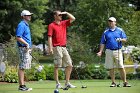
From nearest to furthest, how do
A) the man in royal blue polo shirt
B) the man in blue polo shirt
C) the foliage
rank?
1. the man in royal blue polo shirt
2. the man in blue polo shirt
3. the foliage

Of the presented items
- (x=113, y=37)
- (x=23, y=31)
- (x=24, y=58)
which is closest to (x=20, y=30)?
(x=23, y=31)

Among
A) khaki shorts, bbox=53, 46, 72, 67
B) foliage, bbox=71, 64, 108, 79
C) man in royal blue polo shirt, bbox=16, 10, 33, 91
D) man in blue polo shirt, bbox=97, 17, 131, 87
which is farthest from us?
foliage, bbox=71, 64, 108, 79

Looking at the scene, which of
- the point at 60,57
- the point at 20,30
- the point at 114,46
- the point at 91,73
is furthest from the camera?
the point at 91,73

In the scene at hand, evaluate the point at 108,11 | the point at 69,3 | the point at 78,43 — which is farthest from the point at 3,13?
the point at 78,43

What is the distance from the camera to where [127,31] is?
29.2 metres

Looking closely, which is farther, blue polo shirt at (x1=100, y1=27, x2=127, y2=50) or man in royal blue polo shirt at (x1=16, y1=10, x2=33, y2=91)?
blue polo shirt at (x1=100, y1=27, x2=127, y2=50)

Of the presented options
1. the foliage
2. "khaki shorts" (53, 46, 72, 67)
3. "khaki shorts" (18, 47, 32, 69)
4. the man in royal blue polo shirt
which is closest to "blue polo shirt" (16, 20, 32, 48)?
the man in royal blue polo shirt

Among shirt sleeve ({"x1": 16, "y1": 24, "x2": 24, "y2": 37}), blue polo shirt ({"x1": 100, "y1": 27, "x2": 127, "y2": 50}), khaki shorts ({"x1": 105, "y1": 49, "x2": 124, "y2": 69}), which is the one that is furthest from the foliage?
shirt sleeve ({"x1": 16, "y1": 24, "x2": 24, "y2": 37})

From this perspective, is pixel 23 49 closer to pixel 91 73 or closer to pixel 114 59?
pixel 114 59

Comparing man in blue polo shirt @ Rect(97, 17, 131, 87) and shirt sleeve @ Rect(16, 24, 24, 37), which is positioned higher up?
shirt sleeve @ Rect(16, 24, 24, 37)

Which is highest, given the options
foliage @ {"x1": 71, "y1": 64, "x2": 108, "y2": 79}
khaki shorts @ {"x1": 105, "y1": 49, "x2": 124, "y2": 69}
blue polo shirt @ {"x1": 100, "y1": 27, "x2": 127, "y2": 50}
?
blue polo shirt @ {"x1": 100, "y1": 27, "x2": 127, "y2": 50}

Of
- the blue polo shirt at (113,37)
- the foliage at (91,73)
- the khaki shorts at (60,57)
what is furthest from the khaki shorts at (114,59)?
the foliage at (91,73)

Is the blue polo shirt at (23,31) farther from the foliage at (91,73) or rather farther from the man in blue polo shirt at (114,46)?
the foliage at (91,73)

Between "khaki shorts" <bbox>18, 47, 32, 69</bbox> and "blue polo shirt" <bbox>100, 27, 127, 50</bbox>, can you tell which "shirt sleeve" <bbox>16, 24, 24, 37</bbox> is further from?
"blue polo shirt" <bbox>100, 27, 127, 50</bbox>
